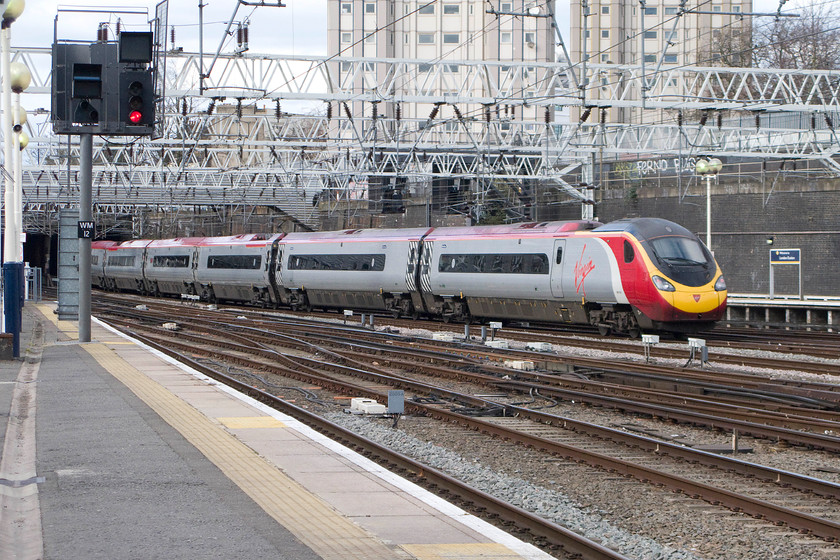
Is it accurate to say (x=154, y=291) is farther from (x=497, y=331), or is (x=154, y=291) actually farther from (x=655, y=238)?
(x=655, y=238)

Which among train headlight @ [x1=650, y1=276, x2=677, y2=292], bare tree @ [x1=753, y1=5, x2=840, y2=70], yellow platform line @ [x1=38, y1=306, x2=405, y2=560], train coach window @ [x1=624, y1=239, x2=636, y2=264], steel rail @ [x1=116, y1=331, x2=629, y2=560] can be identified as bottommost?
steel rail @ [x1=116, y1=331, x2=629, y2=560]

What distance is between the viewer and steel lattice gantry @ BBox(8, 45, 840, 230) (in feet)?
95.0

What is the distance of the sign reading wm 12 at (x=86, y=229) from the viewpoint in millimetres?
22500

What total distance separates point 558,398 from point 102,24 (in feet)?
40.9

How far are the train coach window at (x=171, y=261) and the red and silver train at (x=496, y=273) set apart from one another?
228cm

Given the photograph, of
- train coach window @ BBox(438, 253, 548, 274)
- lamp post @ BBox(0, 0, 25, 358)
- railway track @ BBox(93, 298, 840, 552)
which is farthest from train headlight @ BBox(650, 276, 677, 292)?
lamp post @ BBox(0, 0, 25, 358)

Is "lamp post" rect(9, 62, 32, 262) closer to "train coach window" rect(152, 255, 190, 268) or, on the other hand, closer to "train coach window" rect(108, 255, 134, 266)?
"train coach window" rect(152, 255, 190, 268)

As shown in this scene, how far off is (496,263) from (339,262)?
9.22 meters

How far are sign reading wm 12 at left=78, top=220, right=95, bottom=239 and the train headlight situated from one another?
1247 centimetres

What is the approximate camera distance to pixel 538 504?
920 centimetres

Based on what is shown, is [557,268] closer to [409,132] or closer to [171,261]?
[409,132]

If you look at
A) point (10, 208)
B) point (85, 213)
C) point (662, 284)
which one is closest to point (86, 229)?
point (85, 213)

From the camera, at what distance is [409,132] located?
42094 millimetres

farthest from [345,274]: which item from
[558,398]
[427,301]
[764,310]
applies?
[558,398]
